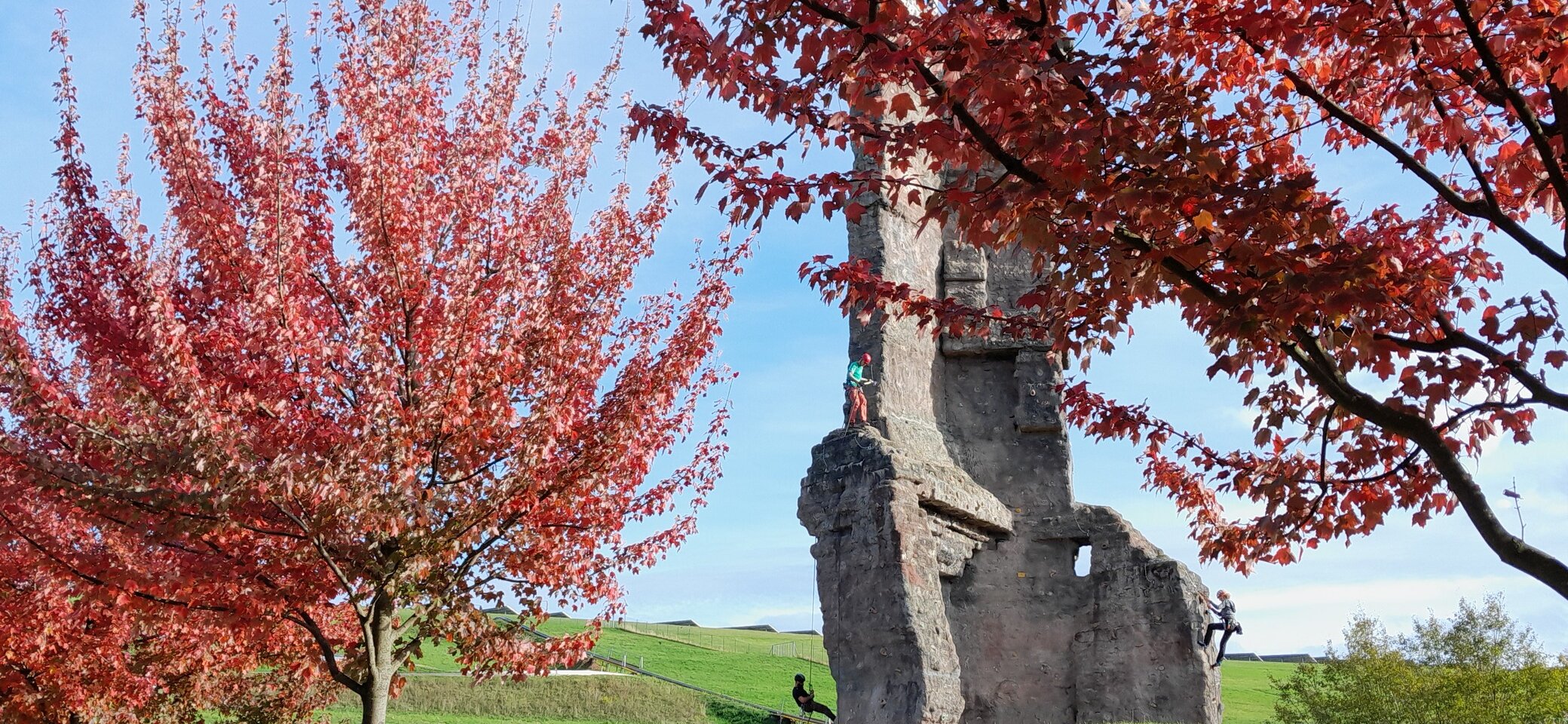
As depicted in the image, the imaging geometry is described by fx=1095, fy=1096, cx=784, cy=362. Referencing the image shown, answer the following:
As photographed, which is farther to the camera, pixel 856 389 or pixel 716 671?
pixel 716 671

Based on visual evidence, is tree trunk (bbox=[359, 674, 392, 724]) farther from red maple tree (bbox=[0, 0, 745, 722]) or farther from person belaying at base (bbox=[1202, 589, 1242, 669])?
person belaying at base (bbox=[1202, 589, 1242, 669])

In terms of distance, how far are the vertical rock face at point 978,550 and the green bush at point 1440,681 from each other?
1311 centimetres

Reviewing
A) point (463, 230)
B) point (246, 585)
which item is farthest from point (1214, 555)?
point (246, 585)

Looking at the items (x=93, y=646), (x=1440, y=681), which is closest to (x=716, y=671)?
(x=1440, y=681)

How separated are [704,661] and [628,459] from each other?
32.8 meters

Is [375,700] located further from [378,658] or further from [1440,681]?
[1440,681]

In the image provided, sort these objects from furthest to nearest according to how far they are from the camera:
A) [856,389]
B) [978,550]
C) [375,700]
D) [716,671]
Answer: [716,671] → [978,550] → [856,389] → [375,700]

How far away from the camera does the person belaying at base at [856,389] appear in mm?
16172

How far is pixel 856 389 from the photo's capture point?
16.3 m

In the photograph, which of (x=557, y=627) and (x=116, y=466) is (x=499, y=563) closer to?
(x=116, y=466)

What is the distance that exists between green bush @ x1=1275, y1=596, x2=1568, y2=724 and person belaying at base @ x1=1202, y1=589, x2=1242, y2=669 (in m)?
12.0

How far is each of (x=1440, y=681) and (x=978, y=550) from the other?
16756mm

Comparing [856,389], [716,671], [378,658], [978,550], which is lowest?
[716,671]

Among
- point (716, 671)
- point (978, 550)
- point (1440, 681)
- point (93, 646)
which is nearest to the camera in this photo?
point (93, 646)
